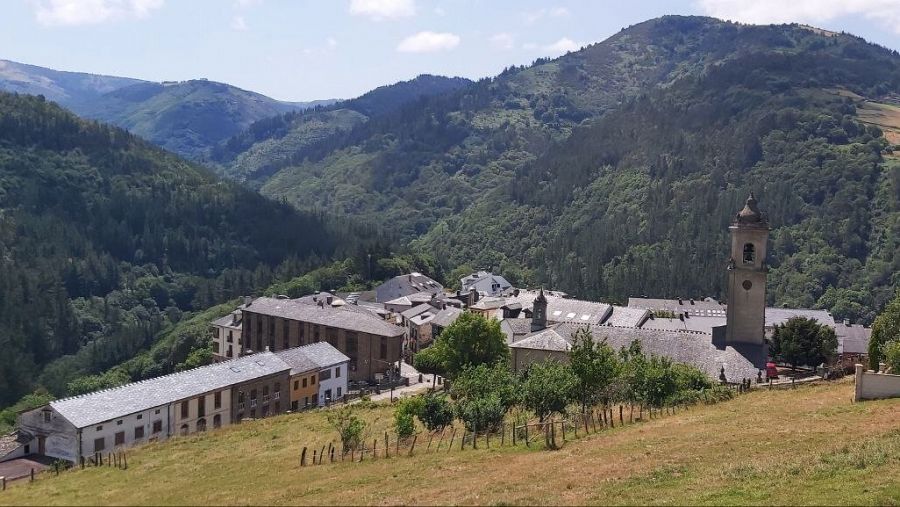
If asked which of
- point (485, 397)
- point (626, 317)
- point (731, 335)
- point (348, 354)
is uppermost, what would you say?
point (731, 335)

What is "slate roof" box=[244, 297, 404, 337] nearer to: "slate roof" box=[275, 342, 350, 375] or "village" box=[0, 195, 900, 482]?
"village" box=[0, 195, 900, 482]

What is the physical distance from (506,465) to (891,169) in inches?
7223

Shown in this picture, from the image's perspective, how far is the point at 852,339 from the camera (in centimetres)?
9119

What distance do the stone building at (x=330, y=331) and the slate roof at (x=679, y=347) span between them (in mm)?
28718

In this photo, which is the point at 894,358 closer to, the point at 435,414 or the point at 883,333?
the point at 883,333

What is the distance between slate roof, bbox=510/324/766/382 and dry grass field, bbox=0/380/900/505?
11.8 metres

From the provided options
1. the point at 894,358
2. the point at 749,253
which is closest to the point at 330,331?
the point at 749,253

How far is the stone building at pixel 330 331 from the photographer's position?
88.6 m

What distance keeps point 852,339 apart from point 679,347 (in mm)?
44517

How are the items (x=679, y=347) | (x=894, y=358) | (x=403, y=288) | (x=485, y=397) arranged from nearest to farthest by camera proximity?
(x=485, y=397)
(x=894, y=358)
(x=679, y=347)
(x=403, y=288)

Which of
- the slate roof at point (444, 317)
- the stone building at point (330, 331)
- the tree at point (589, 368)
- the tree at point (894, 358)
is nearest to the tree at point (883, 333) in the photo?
the tree at point (894, 358)

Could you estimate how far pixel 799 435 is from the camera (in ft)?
105

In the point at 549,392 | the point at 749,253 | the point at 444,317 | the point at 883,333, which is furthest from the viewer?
the point at 444,317

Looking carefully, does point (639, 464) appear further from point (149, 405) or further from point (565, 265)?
point (565, 265)
